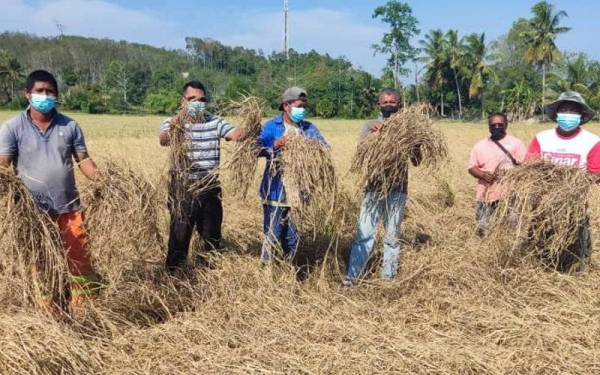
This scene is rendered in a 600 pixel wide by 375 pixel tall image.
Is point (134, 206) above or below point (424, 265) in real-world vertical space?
above

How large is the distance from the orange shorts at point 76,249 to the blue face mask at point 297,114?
159cm

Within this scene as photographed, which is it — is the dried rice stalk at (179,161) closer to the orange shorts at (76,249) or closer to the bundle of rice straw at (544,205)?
the orange shorts at (76,249)

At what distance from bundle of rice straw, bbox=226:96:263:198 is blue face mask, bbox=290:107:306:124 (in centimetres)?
23

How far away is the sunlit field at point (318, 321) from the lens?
100 inches

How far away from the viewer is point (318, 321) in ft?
10.0

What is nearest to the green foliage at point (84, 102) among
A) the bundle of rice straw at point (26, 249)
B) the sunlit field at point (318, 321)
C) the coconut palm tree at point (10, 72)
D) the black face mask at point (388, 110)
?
the coconut palm tree at point (10, 72)

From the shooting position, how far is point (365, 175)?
12.0ft

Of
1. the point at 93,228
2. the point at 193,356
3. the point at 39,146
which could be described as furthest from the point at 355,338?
the point at 39,146

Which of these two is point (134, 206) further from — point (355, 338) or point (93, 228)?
point (355, 338)

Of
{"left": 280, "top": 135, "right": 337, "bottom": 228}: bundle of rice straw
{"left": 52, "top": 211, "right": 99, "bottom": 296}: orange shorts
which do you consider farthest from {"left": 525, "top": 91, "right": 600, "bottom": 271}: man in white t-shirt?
{"left": 52, "top": 211, "right": 99, "bottom": 296}: orange shorts

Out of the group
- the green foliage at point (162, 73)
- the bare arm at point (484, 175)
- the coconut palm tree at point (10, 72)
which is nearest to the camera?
the bare arm at point (484, 175)

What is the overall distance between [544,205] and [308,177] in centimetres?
171

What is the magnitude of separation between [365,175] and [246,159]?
2.88 ft

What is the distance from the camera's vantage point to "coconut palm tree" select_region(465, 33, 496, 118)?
46.0 meters
